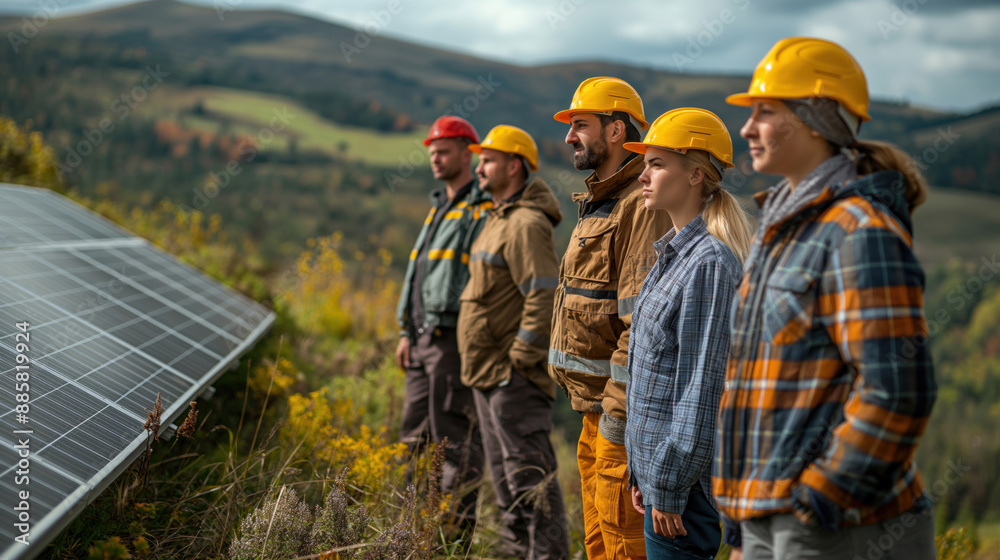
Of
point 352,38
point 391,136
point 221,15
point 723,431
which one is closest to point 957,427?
point 391,136

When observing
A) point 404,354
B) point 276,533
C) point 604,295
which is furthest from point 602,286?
point 404,354

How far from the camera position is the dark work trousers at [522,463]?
4.15 metres

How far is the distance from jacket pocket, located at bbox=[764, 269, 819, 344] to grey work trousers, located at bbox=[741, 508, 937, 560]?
0.48 m

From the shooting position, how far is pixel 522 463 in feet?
14.1

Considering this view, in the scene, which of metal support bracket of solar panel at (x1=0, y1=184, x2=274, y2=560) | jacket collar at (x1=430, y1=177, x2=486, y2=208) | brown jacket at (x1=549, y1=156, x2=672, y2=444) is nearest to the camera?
metal support bracket of solar panel at (x1=0, y1=184, x2=274, y2=560)

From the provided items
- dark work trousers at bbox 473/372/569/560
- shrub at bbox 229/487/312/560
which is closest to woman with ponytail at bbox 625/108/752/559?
shrub at bbox 229/487/312/560

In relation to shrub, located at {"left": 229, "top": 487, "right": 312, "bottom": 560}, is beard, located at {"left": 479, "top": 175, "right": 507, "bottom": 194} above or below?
above

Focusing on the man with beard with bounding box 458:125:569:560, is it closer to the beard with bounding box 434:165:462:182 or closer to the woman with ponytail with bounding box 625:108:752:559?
the beard with bounding box 434:165:462:182

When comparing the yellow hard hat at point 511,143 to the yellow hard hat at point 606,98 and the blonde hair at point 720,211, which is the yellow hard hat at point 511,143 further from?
the blonde hair at point 720,211

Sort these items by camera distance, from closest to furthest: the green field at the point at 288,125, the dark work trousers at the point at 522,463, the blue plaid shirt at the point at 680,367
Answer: the blue plaid shirt at the point at 680,367 < the dark work trousers at the point at 522,463 < the green field at the point at 288,125

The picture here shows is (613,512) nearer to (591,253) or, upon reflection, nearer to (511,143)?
(591,253)

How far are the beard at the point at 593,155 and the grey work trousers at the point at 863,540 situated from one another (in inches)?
82.7

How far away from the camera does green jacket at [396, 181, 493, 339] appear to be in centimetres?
494

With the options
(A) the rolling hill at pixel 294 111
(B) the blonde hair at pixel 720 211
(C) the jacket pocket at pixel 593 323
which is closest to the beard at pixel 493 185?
(C) the jacket pocket at pixel 593 323
